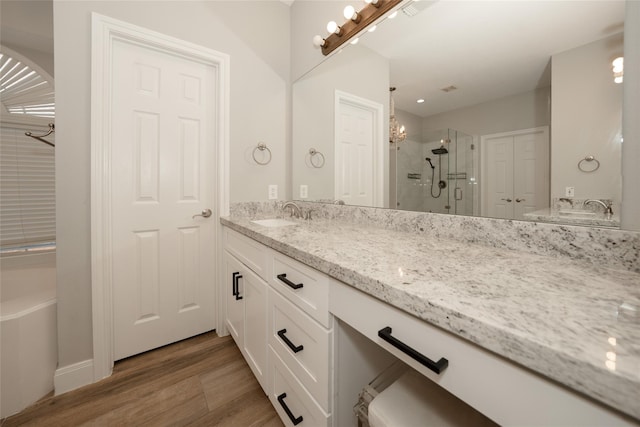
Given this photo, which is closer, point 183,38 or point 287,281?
point 287,281

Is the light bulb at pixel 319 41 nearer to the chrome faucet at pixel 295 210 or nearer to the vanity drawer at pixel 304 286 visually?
the chrome faucet at pixel 295 210

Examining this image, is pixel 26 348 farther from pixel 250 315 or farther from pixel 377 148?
pixel 377 148

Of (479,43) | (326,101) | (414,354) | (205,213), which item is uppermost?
(326,101)

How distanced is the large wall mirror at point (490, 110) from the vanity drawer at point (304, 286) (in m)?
0.69

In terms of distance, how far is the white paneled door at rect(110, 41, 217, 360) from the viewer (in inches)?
60.8

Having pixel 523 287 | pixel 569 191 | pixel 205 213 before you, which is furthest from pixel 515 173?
pixel 205 213

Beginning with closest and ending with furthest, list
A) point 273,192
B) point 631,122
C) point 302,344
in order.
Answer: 1. point 631,122
2. point 302,344
3. point 273,192

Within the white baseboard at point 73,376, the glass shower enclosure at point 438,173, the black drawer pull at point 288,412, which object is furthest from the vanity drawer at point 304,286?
the white baseboard at point 73,376

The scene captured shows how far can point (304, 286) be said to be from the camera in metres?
0.87

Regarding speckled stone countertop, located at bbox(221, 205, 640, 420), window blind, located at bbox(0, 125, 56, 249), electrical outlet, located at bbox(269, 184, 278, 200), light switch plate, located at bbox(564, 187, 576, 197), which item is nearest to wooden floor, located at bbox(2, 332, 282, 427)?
speckled stone countertop, located at bbox(221, 205, 640, 420)

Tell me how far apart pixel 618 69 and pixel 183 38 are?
217cm

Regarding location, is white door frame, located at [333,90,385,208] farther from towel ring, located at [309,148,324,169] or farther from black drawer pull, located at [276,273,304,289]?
black drawer pull, located at [276,273,304,289]

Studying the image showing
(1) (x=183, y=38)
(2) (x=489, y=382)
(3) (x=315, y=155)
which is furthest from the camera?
(3) (x=315, y=155)

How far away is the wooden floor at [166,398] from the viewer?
1.17 m
